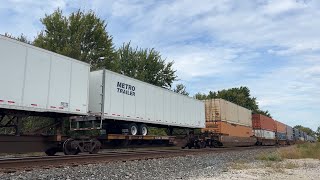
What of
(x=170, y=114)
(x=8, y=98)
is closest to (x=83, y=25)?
(x=170, y=114)

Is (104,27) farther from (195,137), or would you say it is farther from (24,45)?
(24,45)

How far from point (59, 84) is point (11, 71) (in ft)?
8.23

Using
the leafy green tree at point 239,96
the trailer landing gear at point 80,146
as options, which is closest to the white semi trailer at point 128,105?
the trailer landing gear at point 80,146

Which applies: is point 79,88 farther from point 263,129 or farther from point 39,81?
point 263,129

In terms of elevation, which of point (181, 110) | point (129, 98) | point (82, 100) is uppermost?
point (129, 98)

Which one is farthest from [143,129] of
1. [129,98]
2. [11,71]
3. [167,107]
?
[11,71]

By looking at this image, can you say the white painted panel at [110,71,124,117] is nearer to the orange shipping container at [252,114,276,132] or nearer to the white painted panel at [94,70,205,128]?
the white painted panel at [94,70,205,128]

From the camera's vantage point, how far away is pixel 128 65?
45.4m

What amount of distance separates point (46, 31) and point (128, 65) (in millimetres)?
14137

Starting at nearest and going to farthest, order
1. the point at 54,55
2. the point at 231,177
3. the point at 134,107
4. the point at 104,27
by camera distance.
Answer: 1. the point at 231,177
2. the point at 54,55
3. the point at 134,107
4. the point at 104,27

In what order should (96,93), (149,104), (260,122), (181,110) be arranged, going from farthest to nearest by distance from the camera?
(260,122)
(181,110)
(149,104)
(96,93)

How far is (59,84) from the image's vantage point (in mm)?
14836

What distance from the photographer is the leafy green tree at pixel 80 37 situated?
32375 millimetres

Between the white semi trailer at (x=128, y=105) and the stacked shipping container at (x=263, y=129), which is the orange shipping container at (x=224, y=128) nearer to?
the white semi trailer at (x=128, y=105)
